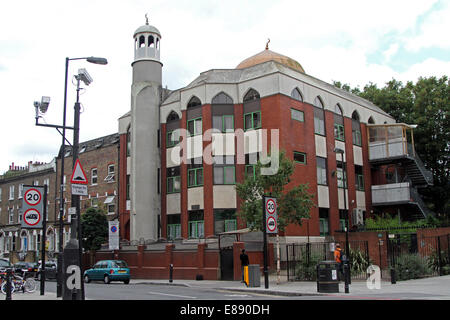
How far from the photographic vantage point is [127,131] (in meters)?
41.0

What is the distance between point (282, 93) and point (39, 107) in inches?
713

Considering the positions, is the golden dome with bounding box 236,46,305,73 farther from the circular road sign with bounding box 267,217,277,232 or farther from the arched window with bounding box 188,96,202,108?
the circular road sign with bounding box 267,217,277,232

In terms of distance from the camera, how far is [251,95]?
34.0 m

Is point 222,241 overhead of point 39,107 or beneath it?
beneath

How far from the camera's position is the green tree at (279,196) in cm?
2545

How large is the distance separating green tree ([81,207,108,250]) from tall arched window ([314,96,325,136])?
704 inches

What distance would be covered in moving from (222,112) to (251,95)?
7.69 ft

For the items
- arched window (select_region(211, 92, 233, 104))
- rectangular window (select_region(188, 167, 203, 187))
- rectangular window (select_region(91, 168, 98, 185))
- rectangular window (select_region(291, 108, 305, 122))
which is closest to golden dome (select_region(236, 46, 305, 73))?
arched window (select_region(211, 92, 233, 104))

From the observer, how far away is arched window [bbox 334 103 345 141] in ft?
122

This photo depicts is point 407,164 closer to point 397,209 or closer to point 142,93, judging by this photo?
point 397,209

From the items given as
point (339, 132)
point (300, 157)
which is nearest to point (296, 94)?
point (300, 157)

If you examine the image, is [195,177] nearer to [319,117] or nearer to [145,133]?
[145,133]
